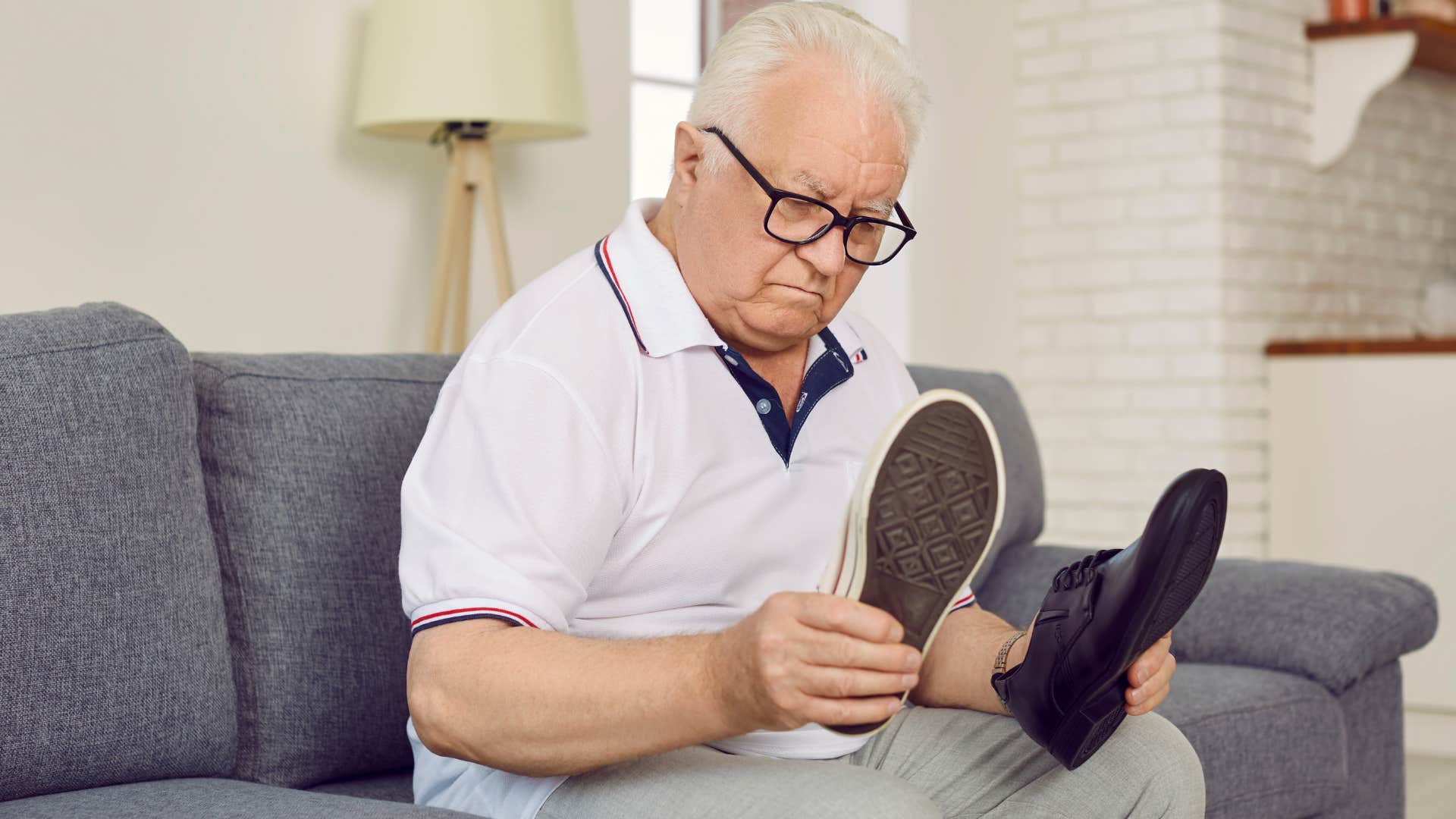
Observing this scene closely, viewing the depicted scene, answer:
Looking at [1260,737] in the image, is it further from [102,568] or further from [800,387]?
[102,568]

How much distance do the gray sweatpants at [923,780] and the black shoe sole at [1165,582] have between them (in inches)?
2.8

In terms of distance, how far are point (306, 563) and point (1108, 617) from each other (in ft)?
2.62

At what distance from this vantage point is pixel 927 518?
108cm

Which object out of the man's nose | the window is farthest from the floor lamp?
the man's nose

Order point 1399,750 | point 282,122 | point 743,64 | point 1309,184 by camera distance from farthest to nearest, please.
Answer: point 1309,184
point 282,122
point 1399,750
point 743,64

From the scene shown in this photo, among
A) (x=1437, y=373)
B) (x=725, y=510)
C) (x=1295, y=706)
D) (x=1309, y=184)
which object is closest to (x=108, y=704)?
(x=725, y=510)

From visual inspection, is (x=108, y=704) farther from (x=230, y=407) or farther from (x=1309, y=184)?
(x=1309, y=184)

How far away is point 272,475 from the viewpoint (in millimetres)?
1554

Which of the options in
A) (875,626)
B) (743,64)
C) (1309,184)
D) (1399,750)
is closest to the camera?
(875,626)

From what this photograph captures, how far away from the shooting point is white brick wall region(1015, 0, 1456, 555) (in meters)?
4.02

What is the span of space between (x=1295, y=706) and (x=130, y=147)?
6.55ft

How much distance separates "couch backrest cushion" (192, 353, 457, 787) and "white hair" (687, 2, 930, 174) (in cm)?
52

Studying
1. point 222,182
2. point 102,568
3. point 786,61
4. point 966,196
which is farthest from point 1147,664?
point 966,196

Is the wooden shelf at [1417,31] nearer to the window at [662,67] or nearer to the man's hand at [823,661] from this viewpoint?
the window at [662,67]
